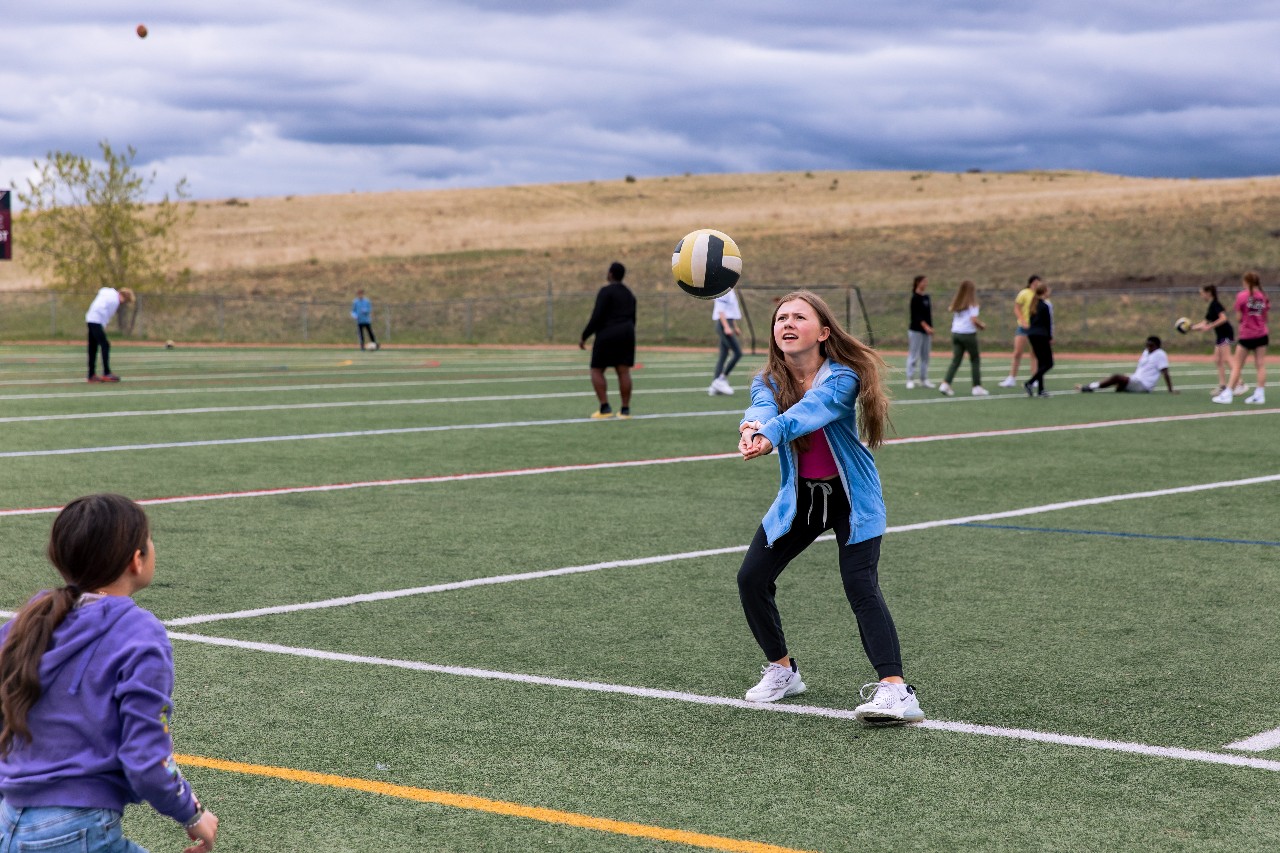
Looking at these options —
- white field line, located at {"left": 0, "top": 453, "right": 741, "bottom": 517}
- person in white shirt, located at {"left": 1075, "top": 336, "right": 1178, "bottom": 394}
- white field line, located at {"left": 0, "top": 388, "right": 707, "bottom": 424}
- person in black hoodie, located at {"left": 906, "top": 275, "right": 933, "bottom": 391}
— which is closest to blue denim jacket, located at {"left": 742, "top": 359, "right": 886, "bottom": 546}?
white field line, located at {"left": 0, "top": 453, "right": 741, "bottom": 517}

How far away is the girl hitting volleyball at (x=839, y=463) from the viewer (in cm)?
531

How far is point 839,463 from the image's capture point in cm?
542

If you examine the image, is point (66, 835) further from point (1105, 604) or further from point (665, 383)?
point (665, 383)

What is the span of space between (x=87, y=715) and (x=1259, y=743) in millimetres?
3896

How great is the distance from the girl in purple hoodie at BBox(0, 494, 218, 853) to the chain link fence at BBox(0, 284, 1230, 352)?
40.0 meters

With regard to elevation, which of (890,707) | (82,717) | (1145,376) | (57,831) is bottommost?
(890,707)

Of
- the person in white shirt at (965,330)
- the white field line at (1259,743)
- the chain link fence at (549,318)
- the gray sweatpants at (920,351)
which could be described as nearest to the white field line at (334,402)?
the person in white shirt at (965,330)

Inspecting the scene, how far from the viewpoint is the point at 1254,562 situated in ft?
28.1

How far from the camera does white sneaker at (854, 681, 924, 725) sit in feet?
17.2

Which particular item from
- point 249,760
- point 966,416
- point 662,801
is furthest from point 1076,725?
point 966,416

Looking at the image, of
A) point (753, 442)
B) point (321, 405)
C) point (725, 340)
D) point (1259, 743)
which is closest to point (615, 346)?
point (321, 405)

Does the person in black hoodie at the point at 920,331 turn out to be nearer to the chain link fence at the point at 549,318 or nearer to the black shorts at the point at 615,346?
the black shorts at the point at 615,346

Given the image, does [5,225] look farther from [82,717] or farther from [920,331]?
[82,717]

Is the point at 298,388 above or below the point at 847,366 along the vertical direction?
below
